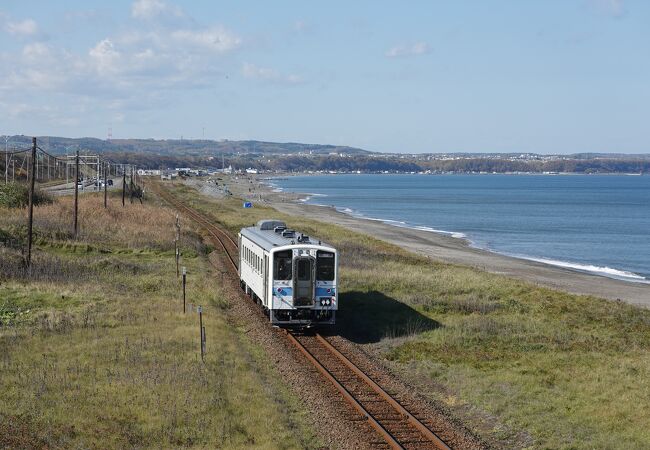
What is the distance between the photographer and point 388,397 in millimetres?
18062

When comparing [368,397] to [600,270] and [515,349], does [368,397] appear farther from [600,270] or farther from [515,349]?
[600,270]

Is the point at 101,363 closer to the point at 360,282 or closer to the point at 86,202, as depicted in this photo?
the point at 360,282

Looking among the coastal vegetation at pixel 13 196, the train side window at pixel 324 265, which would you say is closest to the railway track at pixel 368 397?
the train side window at pixel 324 265

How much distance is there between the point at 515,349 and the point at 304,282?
7.00 m

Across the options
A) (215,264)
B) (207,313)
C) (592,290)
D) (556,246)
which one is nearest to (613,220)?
(556,246)

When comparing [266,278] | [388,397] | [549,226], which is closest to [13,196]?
[266,278]

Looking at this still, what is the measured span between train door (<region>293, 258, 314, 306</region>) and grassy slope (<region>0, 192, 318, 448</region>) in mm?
2216

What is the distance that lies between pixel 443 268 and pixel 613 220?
77927mm

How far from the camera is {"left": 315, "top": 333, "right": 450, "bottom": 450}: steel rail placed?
15.3 m

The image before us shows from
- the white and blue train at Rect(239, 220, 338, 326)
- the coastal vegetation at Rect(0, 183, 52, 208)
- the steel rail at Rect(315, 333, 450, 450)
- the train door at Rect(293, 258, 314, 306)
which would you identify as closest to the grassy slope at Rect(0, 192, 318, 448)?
the white and blue train at Rect(239, 220, 338, 326)

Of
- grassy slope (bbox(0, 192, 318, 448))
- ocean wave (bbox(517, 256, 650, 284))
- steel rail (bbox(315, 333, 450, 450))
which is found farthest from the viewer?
ocean wave (bbox(517, 256, 650, 284))

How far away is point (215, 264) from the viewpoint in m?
44.4

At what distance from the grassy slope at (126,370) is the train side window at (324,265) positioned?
3.22 metres

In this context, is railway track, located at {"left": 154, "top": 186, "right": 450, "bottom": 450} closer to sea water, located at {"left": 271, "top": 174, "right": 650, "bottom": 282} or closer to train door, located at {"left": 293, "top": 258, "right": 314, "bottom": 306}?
train door, located at {"left": 293, "top": 258, "right": 314, "bottom": 306}
